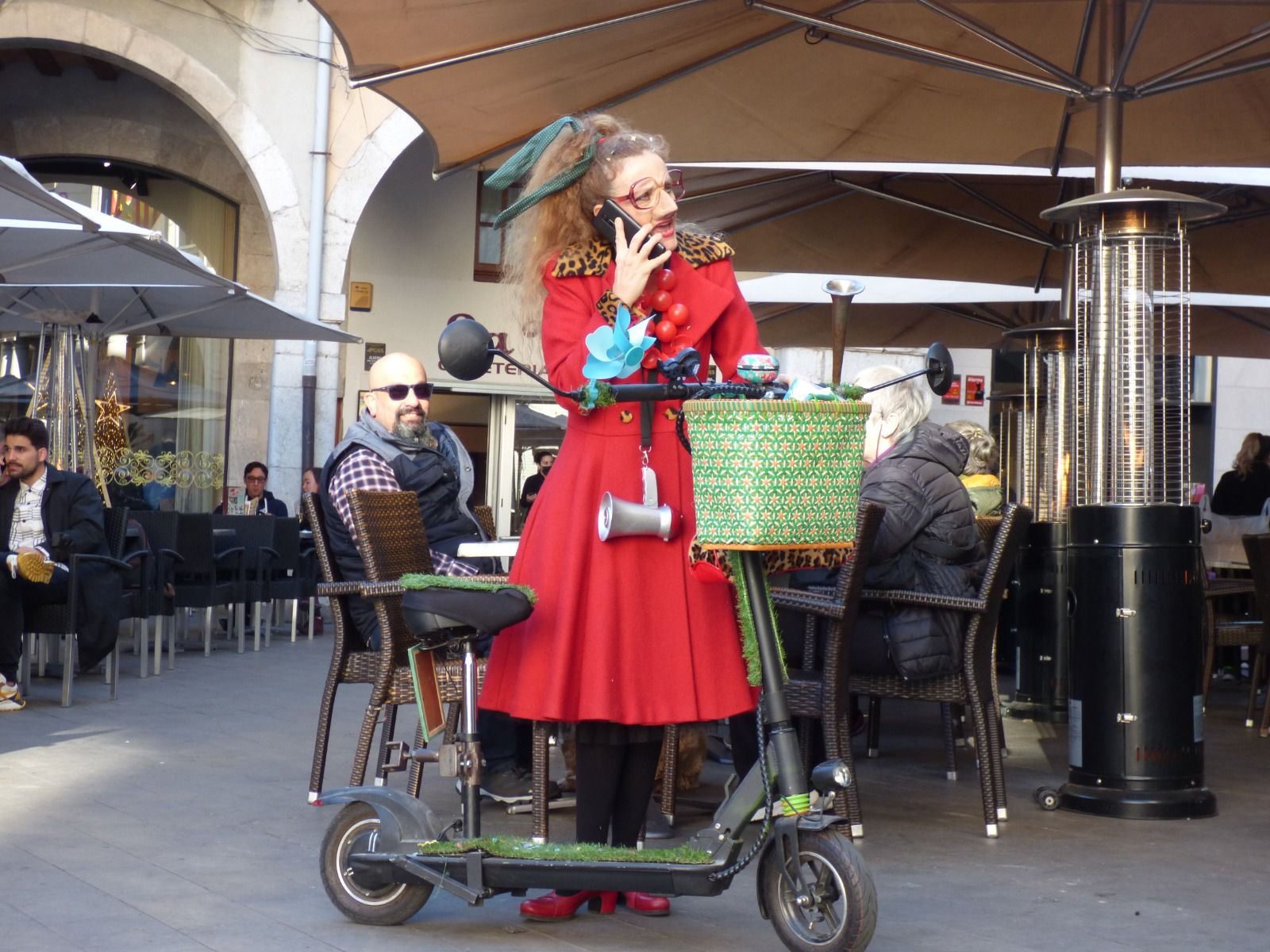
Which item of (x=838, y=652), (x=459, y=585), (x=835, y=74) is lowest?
(x=838, y=652)

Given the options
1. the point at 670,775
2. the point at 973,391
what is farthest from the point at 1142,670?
the point at 973,391

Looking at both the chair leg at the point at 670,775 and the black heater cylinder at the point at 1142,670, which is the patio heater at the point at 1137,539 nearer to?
the black heater cylinder at the point at 1142,670

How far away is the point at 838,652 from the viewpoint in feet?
15.8

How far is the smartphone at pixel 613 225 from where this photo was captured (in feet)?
11.6

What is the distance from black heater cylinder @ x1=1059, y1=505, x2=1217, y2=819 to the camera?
17.8 feet

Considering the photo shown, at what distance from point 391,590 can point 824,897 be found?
6.88 feet

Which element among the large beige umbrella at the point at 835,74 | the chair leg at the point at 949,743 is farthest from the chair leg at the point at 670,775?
the large beige umbrella at the point at 835,74

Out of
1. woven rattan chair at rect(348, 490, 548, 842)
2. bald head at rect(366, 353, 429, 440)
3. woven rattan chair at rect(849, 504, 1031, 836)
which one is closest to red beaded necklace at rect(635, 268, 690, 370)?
woven rattan chair at rect(348, 490, 548, 842)

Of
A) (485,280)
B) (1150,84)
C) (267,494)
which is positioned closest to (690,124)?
(1150,84)

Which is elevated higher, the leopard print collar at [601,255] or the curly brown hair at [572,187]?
the curly brown hair at [572,187]

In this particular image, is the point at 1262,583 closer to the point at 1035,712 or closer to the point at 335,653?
the point at 1035,712

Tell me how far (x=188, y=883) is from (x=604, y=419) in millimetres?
1766

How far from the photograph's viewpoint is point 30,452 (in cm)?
889

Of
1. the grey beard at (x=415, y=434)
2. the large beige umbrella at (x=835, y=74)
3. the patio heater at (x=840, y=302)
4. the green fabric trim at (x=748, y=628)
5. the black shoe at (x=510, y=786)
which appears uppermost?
the large beige umbrella at (x=835, y=74)
